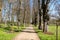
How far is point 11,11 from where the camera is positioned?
127 ft

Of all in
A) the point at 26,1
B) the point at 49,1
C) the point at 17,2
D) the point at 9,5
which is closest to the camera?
the point at 49,1

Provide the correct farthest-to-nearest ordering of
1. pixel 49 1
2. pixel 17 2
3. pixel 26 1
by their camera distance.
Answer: pixel 26 1
pixel 17 2
pixel 49 1

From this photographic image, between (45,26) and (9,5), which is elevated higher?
(9,5)

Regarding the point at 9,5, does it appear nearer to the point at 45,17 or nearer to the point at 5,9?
the point at 5,9

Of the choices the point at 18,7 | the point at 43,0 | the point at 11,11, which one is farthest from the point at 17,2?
the point at 43,0

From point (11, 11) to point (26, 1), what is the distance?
1673 cm

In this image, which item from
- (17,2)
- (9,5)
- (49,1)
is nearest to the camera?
(49,1)

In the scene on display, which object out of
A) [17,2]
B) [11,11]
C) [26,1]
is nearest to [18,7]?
[17,2]

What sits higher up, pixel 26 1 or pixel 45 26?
pixel 26 1

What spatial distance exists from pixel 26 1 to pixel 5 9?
17.2 meters

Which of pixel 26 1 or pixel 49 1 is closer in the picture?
pixel 49 1

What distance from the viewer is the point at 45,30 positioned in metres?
31.0

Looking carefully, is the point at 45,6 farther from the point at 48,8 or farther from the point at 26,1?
the point at 26,1

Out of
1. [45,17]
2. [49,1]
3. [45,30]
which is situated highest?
[49,1]
